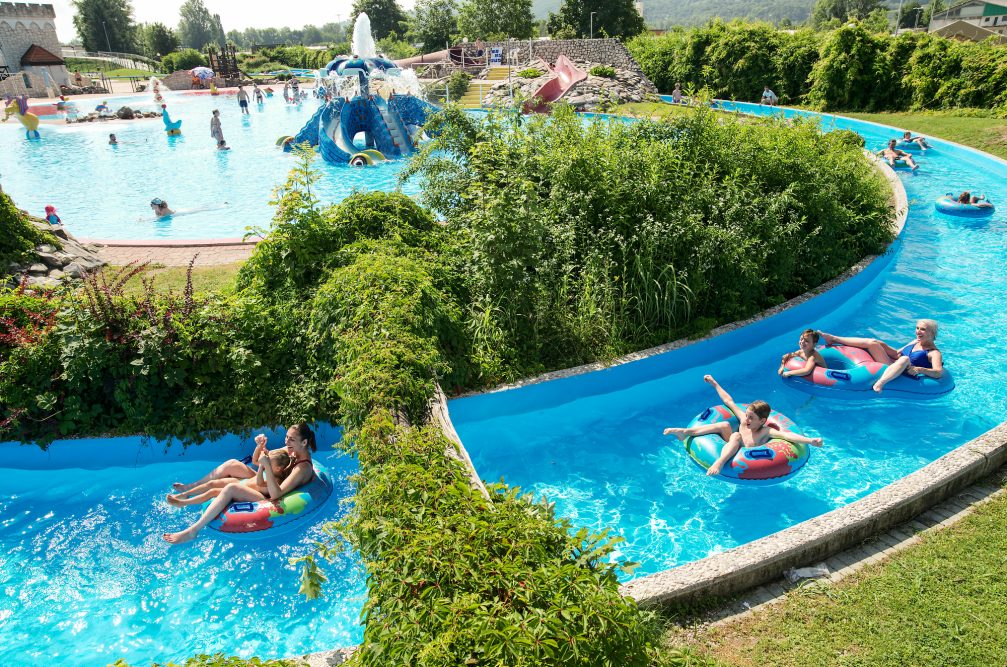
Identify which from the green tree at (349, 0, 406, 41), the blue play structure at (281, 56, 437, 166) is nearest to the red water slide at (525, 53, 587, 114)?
the blue play structure at (281, 56, 437, 166)

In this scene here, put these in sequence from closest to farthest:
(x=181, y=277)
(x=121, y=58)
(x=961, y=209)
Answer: (x=181, y=277), (x=961, y=209), (x=121, y=58)

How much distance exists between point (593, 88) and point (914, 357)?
1127 inches

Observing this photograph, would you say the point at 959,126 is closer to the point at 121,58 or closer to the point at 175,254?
the point at 175,254

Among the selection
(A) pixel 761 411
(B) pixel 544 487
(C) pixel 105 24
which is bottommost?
(B) pixel 544 487

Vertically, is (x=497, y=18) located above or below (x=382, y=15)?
below

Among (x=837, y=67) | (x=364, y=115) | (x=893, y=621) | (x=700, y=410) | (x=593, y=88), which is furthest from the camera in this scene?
(x=593, y=88)

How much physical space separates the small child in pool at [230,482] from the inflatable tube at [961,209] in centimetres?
1608

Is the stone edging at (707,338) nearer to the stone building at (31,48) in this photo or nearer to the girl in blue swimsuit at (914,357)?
the girl in blue swimsuit at (914,357)

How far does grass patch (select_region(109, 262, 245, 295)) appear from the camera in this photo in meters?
11.0

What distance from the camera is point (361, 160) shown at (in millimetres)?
23344

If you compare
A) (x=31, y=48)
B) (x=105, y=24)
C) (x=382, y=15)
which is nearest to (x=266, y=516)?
(x=31, y=48)

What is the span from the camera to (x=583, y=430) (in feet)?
26.9

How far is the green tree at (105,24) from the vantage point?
78.3 metres

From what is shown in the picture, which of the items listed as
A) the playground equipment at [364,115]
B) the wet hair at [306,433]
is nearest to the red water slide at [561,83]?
the playground equipment at [364,115]
